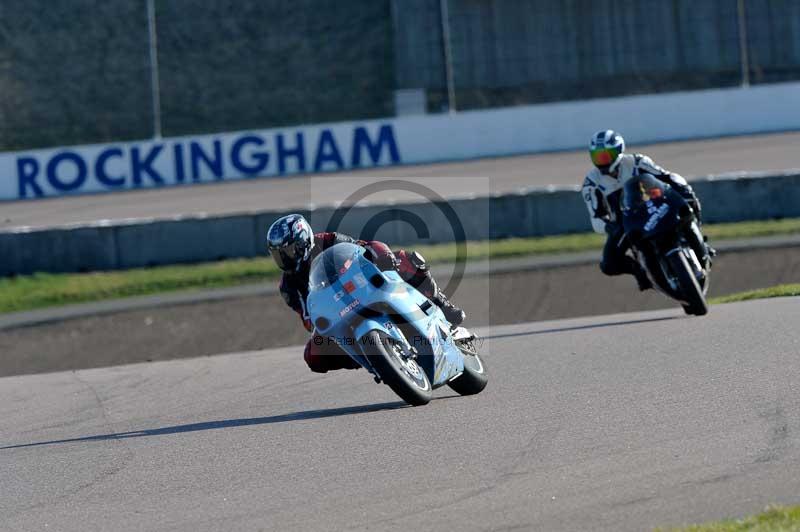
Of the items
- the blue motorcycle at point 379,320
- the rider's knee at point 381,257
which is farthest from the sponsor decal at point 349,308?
the rider's knee at point 381,257

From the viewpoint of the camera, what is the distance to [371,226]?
68.0 ft

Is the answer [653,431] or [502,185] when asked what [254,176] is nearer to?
[502,185]

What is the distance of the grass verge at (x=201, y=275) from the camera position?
19891mm

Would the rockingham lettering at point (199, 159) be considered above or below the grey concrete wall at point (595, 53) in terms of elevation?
below

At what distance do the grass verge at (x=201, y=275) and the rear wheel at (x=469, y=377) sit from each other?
39.5 feet

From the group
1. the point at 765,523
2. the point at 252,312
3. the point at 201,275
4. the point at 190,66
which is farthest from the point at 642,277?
the point at 190,66

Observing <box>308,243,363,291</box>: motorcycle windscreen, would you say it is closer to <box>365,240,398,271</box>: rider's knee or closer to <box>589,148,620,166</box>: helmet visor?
<box>365,240,398,271</box>: rider's knee

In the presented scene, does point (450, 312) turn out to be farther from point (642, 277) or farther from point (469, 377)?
point (642, 277)

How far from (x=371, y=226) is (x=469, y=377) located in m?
12.5

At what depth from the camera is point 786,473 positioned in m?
Result: 5.46

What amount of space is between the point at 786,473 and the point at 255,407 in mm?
4485

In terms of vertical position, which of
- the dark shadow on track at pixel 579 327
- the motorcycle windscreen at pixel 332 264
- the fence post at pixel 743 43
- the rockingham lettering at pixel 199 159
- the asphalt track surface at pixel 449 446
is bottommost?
the dark shadow on track at pixel 579 327

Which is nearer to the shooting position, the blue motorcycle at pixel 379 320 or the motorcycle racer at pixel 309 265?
the blue motorcycle at pixel 379 320

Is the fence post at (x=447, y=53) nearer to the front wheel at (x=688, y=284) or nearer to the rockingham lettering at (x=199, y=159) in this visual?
the rockingham lettering at (x=199, y=159)
